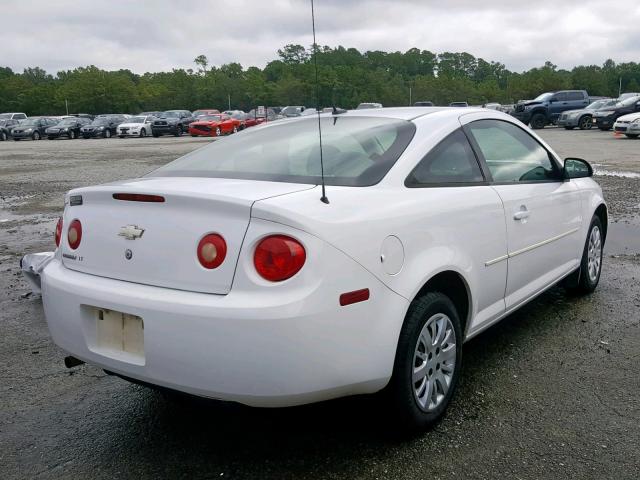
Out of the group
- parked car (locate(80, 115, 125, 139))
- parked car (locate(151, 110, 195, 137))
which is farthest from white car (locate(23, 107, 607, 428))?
parked car (locate(80, 115, 125, 139))

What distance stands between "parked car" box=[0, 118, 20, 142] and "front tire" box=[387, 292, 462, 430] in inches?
1718

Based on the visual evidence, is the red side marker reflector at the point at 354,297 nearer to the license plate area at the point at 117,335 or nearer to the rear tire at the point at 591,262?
the license plate area at the point at 117,335

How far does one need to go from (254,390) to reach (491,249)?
161cm

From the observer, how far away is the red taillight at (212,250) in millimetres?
2494

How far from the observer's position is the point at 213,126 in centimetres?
3716

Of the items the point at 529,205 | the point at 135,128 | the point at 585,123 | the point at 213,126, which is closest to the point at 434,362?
the point at 529,205

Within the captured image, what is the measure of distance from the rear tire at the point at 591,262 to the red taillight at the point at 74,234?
11.8 ft

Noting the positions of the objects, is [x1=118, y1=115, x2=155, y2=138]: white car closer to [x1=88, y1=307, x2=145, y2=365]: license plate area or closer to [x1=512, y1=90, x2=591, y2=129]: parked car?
[x1=512, y1=90, x2=591, y2=129]: parked car

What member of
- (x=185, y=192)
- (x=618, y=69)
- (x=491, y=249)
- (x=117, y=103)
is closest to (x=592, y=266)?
(x=491, y=249)

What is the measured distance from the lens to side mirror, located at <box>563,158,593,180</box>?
4445 mm

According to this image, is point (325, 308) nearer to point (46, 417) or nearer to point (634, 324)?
point (46, 417)

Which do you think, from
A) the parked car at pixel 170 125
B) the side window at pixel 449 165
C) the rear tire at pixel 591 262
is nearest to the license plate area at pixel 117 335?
the side window at pixel 449 165

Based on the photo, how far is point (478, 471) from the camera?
264cm

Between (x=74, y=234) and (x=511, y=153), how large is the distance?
269 centimetres
